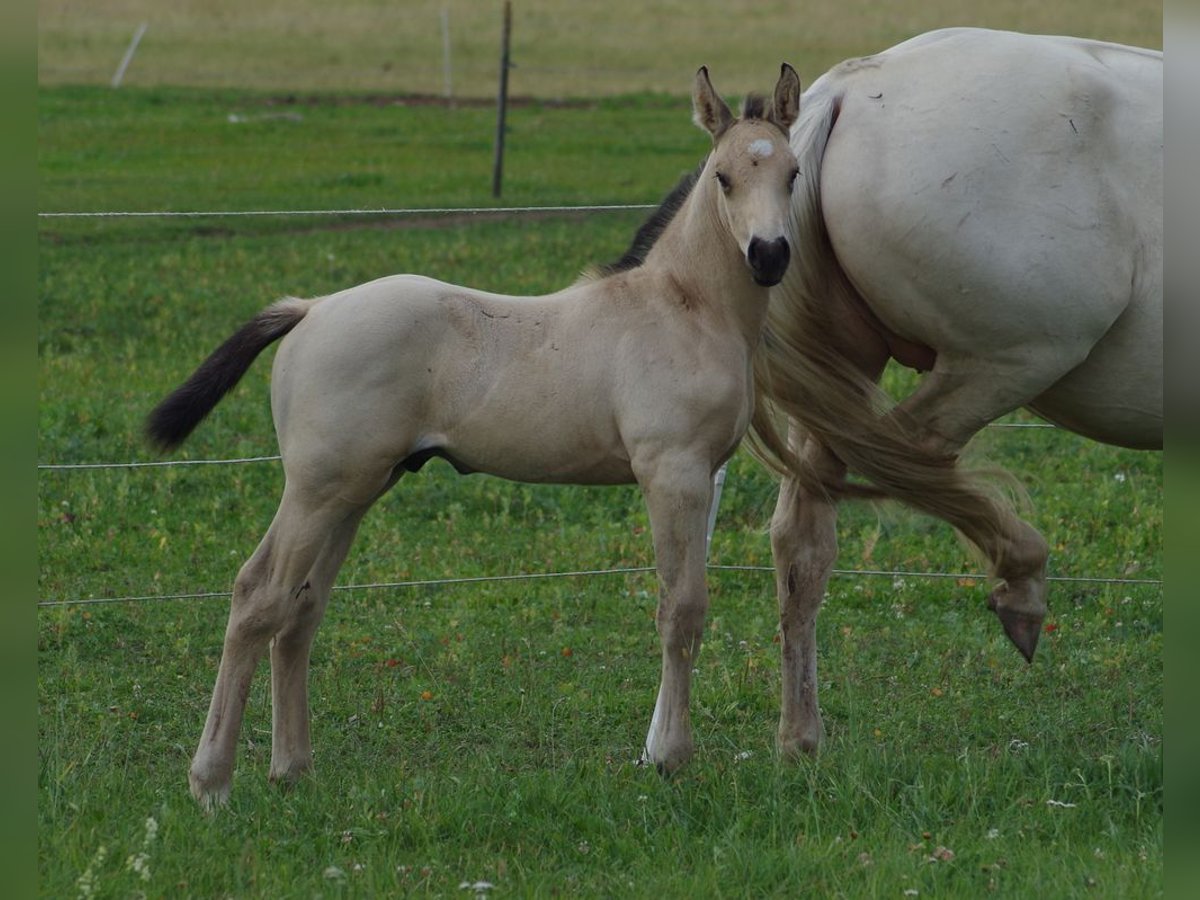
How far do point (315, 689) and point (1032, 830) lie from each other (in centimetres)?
272

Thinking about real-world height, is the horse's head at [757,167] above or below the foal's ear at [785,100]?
below

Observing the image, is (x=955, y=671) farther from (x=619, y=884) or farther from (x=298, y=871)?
(x=298, y=871)

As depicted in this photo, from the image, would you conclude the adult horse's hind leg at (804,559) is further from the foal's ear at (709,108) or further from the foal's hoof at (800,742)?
the foal's ear at (709,108)

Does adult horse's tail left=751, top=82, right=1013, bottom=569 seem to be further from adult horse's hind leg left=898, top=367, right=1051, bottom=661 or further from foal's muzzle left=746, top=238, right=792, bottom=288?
foal's muzzle left=746, top=238, right=792, bottom=288

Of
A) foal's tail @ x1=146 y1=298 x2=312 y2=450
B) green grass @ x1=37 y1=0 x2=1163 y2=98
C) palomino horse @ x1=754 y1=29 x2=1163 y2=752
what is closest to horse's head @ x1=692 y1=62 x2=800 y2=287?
palomino horse @ x1=754 y1=29 x2=1163 y2=752

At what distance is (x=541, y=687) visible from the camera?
18.5 ft

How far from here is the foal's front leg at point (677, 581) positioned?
4195 millimetres

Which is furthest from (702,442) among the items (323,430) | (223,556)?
(223,556)

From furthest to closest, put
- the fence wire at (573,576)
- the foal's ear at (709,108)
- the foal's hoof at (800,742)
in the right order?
1. the fence wire at (573,576)
2. the foal's hoof at (800,742)
3. the foal's ear at (709,108)

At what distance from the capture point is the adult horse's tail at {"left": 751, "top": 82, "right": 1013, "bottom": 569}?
480 centimetres

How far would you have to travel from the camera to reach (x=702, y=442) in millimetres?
4223

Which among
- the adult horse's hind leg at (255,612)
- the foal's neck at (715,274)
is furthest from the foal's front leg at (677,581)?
the adult horse's hind leg at (255,612)

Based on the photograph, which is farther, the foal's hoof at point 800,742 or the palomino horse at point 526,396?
the foal's hoof at point 800,742

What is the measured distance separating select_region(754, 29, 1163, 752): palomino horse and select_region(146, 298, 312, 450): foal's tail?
1.53m
